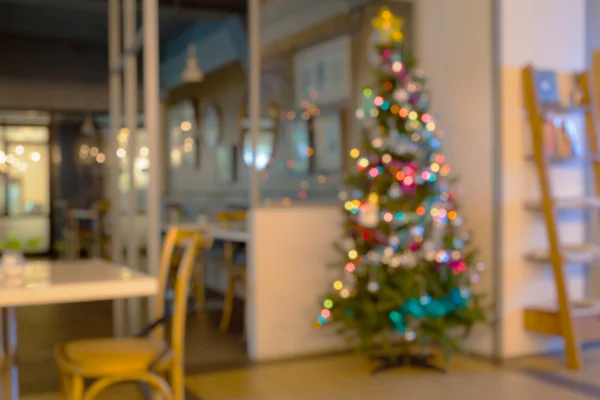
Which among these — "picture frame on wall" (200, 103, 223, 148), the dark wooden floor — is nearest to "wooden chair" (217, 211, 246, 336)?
the dark wooden floor

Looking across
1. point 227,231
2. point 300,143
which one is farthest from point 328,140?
point 227,231

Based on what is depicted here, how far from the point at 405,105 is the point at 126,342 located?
2421mm

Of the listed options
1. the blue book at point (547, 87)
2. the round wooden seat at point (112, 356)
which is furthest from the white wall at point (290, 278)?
the round wooden seat at point (112, 356)

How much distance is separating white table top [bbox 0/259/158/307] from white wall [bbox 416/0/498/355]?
2929 mm

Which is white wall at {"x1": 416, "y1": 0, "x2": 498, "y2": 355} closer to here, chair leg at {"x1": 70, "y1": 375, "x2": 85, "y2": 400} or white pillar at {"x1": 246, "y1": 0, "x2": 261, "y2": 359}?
white pillar at {"x1": 246, "y1": 0, "x2": 261, "y2": 359}

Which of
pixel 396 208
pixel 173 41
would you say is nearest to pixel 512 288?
pixel 396 208

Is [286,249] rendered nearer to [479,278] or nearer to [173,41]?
[479,278]

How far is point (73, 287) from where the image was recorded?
238 cm

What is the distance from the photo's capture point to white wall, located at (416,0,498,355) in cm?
495

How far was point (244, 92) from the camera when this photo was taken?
26.0 ft

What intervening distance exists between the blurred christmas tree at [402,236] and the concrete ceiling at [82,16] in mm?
3164

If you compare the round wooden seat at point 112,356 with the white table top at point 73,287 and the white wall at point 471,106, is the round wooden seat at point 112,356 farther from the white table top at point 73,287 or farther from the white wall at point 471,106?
the white wall at point 471,106

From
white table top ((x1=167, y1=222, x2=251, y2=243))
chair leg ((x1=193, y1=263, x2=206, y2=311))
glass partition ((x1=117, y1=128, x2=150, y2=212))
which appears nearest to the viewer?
glass partition ((x1=117, y1=128, x2=150, y2=212))

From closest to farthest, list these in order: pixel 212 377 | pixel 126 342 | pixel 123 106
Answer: pixel 126 342 < pixel 212 377 < pixel 123 106
